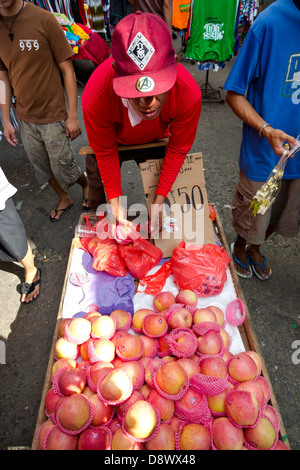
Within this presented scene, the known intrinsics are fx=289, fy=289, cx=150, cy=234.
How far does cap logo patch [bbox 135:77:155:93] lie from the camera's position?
1.40 meters

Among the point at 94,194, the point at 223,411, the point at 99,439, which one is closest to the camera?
the point at 99,439

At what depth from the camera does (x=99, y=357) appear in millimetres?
1642

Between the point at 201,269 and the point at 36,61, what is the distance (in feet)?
7.66

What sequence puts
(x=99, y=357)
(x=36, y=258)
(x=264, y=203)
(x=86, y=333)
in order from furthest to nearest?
(x=36, y=258), (x=264, y=203), (x=86, y=333), (x=99, y=357)

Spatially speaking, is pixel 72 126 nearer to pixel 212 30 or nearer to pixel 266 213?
pixel 266 213

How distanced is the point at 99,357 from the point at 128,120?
147cm

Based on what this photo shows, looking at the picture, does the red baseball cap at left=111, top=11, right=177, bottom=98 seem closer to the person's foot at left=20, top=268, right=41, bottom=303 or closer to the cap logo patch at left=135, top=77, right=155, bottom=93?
the cap logo patch at left=135, top=77, right=155, bottom=93

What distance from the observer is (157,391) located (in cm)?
152

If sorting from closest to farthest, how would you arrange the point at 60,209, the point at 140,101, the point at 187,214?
the point at 140,101 → the point at 187,214 → the point at 60,209

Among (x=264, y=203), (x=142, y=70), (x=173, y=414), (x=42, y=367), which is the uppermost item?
(x=142, y=70)

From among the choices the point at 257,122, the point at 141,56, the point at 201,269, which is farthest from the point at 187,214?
the point at 141,56

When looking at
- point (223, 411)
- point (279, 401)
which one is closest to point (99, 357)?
point (223, 411)

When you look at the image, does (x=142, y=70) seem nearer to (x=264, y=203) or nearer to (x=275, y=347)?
(x=264, y=203)

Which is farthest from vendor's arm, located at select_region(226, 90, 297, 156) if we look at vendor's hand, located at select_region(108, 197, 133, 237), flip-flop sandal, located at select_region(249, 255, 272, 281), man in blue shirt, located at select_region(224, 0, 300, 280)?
flip-flop sandal, located at select_region(249, 255, 272, 281)
